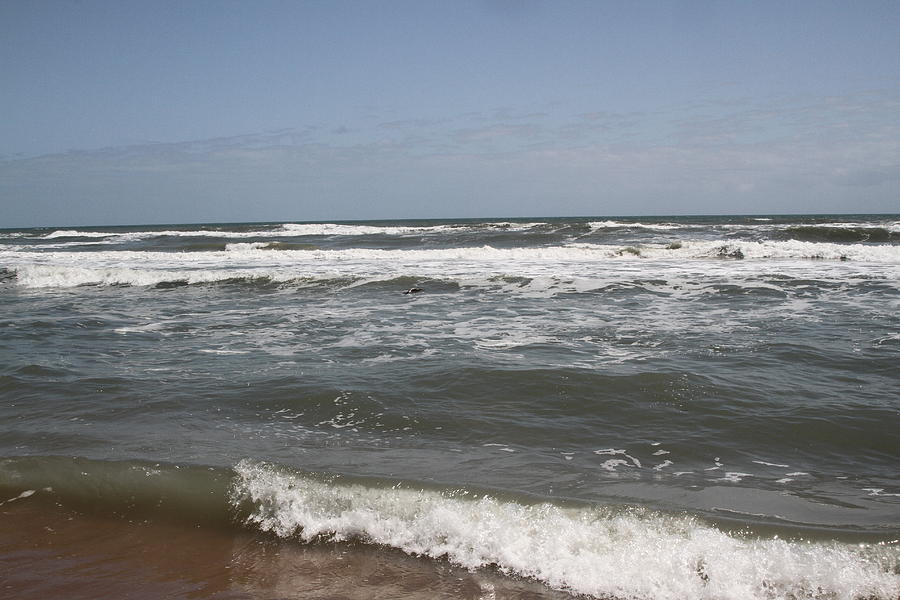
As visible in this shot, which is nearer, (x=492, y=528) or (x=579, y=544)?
(x=579, y=544)

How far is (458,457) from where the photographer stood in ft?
12.7

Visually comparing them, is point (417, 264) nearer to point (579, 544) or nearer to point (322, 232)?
point (579, 544)

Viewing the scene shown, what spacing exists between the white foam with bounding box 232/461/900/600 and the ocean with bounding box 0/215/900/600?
1 cm

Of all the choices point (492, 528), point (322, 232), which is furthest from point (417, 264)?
point (322, 232)

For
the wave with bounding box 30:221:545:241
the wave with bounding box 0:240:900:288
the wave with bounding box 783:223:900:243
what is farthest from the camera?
the wave with bounding box 30:221:545:241

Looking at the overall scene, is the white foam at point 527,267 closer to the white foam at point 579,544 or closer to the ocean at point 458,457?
the ocean at point 458,457

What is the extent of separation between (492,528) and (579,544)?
43cm

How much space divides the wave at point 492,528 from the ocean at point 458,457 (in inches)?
0.5

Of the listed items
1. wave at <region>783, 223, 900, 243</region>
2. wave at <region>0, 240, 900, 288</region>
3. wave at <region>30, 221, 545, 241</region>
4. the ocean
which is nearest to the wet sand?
the ocean

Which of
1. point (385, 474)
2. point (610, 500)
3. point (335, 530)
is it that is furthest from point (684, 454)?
point (335, 530)

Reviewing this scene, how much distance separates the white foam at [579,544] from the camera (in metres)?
2.66

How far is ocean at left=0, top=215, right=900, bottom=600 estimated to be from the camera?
2.81m

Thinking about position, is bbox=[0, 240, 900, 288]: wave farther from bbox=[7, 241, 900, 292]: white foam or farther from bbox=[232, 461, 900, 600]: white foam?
bbox=[232, 461, 900, 600]: white foam

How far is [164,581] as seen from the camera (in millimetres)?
2830
